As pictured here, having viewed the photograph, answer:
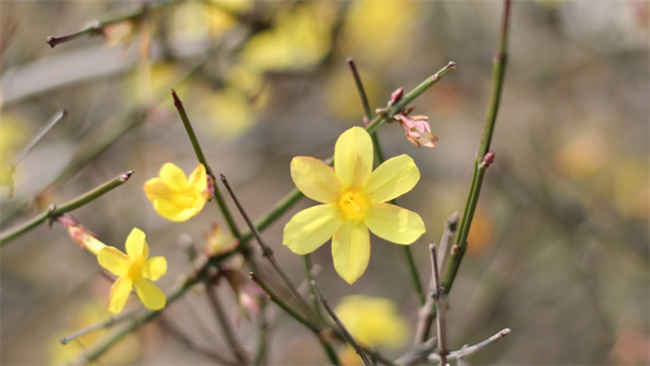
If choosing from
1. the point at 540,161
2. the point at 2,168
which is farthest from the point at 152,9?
the point at 540,161

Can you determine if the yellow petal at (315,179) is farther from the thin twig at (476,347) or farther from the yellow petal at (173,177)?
the thin twig at (476,347)

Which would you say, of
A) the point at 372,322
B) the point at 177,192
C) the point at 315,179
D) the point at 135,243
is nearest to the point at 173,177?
the point at 177,192

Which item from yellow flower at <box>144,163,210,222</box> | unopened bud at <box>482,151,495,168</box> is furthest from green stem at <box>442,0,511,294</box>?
yellow flower at <box>144,163,210,222</box>

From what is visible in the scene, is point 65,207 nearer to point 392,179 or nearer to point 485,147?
point 392,179

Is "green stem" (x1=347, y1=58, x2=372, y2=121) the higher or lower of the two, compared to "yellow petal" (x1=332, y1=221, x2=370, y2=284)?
higher

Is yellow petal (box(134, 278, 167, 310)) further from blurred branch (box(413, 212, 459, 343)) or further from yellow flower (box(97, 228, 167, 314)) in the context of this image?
blurred branch (box(413, 212, 459, 343))

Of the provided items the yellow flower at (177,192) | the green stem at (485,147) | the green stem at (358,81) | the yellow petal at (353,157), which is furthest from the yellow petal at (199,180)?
the green stem at (485,147)
